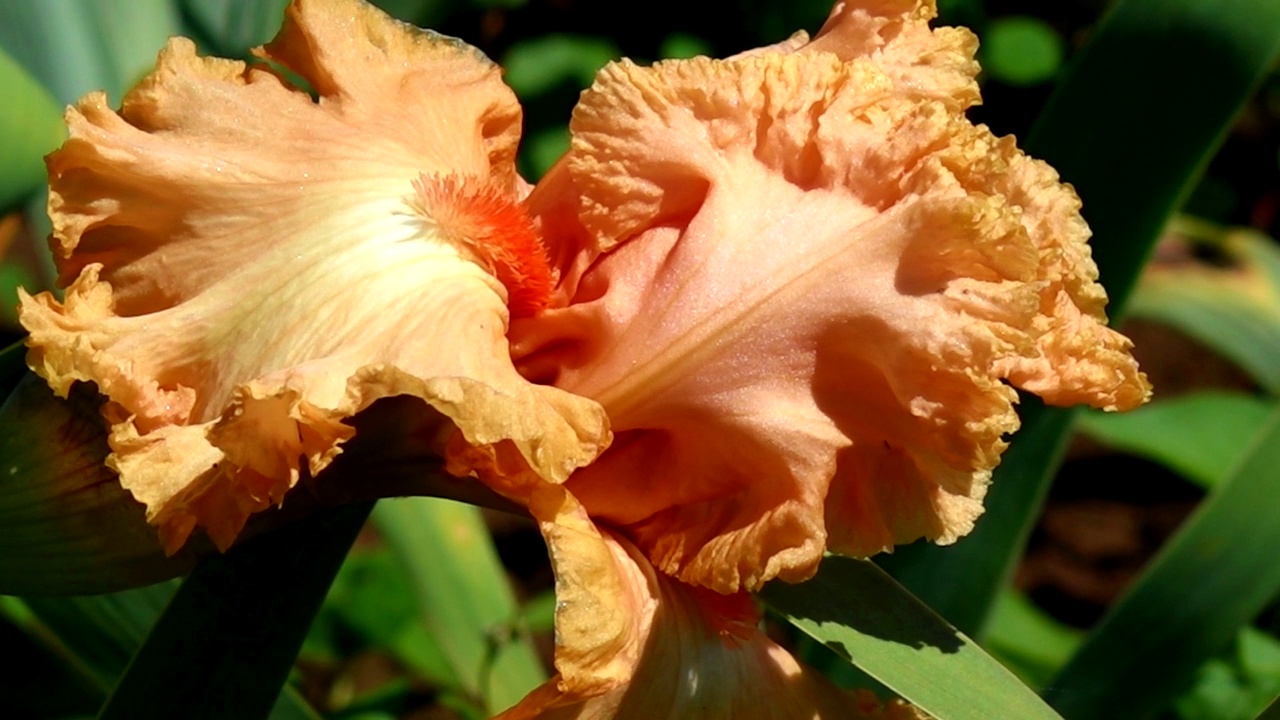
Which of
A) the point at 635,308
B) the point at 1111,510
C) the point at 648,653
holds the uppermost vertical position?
the point at 635,308

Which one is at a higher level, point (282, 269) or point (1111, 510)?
point (282, 269)

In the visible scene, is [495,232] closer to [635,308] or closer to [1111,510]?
[635,308]

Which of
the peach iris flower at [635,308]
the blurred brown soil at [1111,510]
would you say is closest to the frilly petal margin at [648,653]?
the peach iris flower at [635,308]

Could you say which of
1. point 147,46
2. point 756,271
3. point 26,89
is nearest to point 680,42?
point 147,46

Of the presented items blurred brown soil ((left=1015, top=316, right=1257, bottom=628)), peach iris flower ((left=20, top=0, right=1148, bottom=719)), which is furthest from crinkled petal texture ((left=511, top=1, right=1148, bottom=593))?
blurred brown soil ((left=1015, top=316, right=1257, bottom=628))

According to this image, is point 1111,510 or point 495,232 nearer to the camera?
point 495,232

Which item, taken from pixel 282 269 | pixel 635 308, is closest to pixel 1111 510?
pixel 635 308

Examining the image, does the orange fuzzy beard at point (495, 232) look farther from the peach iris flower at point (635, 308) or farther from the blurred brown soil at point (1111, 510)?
the blurred brown soil at point (1111, 510)
